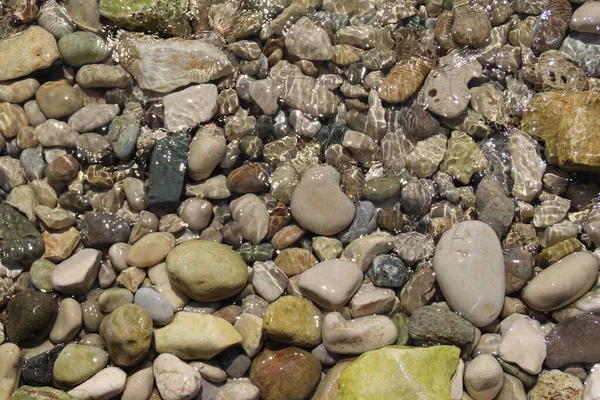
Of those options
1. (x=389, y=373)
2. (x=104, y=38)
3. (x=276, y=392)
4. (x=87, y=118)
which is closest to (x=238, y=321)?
(x=276, y=392)

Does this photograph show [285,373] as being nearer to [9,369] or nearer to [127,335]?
[127,335]

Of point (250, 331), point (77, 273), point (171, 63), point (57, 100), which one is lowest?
point (250, 331)

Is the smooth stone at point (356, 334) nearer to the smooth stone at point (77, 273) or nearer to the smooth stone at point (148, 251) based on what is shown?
the smooth stone at point (148, 251)

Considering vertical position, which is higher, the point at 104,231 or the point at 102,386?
the point at 104,231

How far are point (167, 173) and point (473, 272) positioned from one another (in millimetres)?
2659

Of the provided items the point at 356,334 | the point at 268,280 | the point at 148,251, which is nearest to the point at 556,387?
the point at 356,334

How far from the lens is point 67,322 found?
14.4 feet

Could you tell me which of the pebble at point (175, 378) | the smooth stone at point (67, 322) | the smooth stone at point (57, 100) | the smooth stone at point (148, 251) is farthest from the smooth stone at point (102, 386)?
the smooth stone at point (57, 100)

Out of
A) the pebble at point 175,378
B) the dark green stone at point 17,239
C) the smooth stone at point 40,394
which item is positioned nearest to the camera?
the smooth stone at point 40,394

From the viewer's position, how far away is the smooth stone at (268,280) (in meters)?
4.52

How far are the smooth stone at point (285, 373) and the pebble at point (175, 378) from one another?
0.45 meters

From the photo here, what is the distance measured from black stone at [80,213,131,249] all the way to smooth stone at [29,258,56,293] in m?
0.36

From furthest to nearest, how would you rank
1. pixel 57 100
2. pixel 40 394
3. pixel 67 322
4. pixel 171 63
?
pixel 171 63 → pixel 57 100 → pixel 67 322 → pixel 40 394

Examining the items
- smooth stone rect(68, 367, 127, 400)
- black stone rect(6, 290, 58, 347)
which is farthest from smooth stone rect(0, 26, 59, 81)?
smooth stone rect(68, 367, 127, 400)
